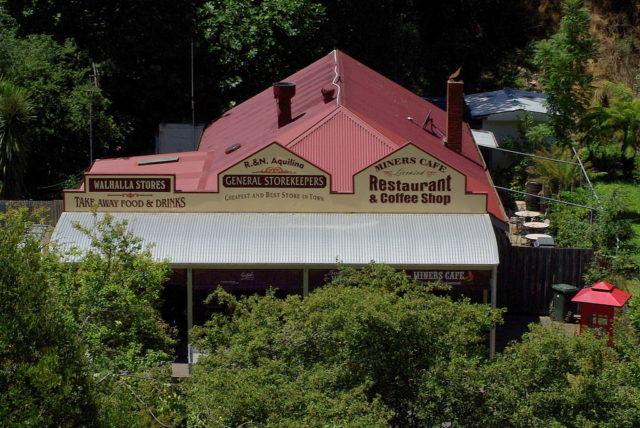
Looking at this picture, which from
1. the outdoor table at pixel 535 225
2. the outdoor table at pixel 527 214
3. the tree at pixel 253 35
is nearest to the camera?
the outdoor table at pixel 535 225

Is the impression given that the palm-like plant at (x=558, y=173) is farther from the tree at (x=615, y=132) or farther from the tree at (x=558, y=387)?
the tree at (x=558, y=387)

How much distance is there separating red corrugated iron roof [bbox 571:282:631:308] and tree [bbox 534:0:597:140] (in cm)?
1384

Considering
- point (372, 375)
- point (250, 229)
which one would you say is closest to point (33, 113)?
point (250, 229)

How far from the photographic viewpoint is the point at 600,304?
22.1m

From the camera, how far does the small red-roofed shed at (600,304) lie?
22062mm

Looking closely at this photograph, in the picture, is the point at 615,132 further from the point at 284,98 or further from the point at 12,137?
the point at 12,137

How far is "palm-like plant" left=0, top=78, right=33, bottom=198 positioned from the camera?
28.7m

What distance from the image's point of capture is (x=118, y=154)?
3650cm

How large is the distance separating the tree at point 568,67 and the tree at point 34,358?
81.6 ft

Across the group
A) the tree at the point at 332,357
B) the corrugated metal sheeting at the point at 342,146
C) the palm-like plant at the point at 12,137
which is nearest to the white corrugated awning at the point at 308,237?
the corrugated metal sheeting at the point at 342,146

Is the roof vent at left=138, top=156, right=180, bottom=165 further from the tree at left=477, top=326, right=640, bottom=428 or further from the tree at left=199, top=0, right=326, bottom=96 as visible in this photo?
the tree at left=477, top=326, right=640, bottom=428

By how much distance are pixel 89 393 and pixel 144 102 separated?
2444 cm

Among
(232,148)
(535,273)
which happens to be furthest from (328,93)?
(535,273)

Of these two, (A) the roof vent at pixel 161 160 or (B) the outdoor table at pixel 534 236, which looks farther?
(B) the outdoor table at pixel 534 236
